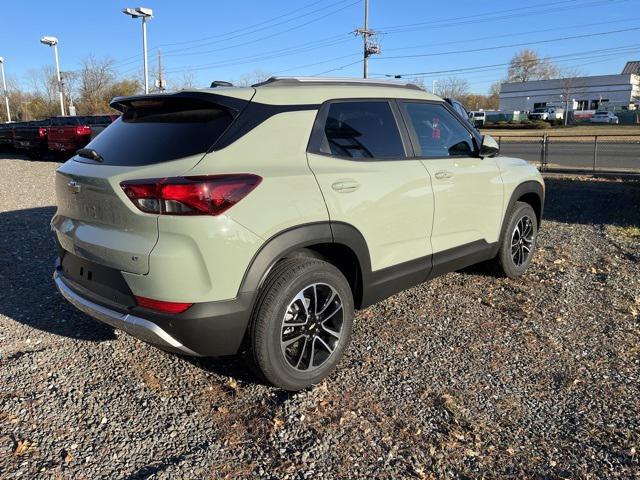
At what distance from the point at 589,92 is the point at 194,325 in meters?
97.7

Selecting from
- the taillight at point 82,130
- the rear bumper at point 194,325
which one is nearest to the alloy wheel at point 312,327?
the rear bumper at point 194,325

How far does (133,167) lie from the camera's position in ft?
9.59

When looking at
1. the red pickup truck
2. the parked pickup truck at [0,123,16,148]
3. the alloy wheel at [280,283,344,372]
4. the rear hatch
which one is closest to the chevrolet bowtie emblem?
the rear hatch

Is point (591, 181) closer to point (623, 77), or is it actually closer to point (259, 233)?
point (259, 233)

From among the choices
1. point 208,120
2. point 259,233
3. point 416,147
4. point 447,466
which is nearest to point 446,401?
→ point 447,466

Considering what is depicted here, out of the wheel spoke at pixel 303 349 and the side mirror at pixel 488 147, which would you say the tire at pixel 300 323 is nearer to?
the wheel spoke at pixel 303 349

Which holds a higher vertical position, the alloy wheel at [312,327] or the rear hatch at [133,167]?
the rear hatch at [133,167]

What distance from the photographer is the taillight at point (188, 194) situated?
2.69 metres

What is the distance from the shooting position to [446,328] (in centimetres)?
418

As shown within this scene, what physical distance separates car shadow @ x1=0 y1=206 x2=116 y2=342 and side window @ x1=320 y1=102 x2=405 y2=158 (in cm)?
221

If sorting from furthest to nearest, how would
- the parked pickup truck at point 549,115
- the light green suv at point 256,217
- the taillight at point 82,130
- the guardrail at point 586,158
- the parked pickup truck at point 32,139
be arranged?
the parked pickup truck at point 549,115, the parked pickup truck at point 32,139, the taillight at point 82,130, the guardrail at point 586,158, the light green suv at point 256,217

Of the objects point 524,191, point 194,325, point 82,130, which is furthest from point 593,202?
point 82,130

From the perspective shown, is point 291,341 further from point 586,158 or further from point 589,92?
point 589,92

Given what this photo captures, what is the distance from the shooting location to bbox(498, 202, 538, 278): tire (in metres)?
5.01
